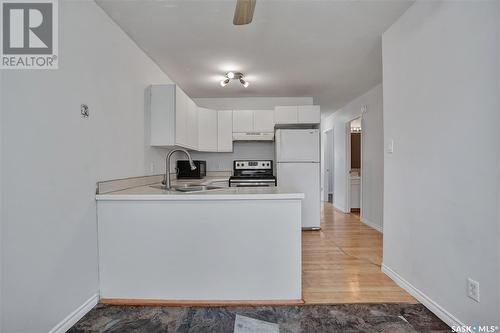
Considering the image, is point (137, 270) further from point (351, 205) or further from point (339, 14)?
point (351, 205)

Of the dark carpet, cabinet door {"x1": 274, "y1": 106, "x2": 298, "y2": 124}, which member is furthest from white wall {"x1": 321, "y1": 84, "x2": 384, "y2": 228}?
the dark carpet

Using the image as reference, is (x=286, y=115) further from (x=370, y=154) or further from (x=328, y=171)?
(x=328, y=171)

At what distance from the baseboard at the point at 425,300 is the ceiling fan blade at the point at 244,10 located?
2307mm

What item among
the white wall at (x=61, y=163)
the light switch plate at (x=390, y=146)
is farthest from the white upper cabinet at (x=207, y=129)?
the light switch plate at (x=390, y=146)

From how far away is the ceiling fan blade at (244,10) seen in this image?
1304mm

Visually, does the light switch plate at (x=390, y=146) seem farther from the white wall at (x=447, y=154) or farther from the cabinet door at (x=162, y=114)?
the cabinet door at (x=162, y=114)

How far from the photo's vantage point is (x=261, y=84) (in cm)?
362

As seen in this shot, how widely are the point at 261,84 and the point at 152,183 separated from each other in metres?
2.21

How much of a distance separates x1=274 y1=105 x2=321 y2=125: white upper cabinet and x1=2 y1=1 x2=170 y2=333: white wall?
243cm

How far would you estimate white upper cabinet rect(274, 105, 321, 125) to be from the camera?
3842 mm

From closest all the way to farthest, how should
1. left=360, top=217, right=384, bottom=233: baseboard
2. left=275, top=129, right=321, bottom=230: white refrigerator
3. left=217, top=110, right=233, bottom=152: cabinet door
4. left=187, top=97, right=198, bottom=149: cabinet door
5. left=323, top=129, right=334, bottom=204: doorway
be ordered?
left=187, top=97, right=198, bottom=149: cabinet door < left=360, top=217, right=384, bottom=233: baseboard < left=275, top=129, right=321, bottom=230: white refrigerator < left=217, top=110, right=233, bottom=152: cabinet door < left=323, top=129, right=334, bottom=204: doorway

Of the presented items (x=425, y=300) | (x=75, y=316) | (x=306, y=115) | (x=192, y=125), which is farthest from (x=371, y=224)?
(x=75, y=316)

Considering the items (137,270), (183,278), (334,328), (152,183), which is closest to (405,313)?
(334,328)

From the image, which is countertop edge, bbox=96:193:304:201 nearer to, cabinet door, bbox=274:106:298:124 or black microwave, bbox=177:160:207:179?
black microwave, bbox=177:160:207:179
